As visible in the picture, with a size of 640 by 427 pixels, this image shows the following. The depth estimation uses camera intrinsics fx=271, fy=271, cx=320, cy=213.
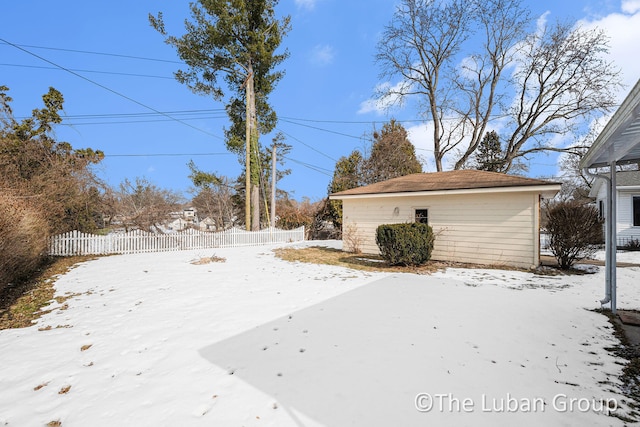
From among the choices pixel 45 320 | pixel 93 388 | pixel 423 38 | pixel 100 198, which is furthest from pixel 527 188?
pixel 100 198

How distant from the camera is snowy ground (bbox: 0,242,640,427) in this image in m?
2.19

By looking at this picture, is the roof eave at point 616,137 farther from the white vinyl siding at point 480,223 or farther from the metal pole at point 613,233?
the white vinyl siding at point 480,223

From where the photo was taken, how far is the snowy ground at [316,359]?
2.19m

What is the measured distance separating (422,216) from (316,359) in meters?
8.82

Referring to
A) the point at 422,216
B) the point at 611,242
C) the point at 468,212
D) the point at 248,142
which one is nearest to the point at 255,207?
the point at 248,142

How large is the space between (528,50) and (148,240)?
79.3 feet

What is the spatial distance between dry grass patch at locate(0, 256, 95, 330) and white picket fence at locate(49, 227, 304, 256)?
3.56m

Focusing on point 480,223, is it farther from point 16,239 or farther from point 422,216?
point 16,239

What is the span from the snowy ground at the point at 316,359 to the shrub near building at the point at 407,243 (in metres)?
2.72

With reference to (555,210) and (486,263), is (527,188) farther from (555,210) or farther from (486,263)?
(486,263)

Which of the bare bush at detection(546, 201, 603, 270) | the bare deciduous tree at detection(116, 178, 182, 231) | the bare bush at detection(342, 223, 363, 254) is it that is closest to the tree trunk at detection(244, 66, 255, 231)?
the bare deciduous tree at detection(116, 178, 182, 231)

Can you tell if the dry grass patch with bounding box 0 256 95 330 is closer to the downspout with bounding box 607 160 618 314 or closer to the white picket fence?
the white picket fence

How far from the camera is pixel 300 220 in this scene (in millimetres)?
21422

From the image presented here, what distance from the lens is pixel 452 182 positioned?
1038cm
